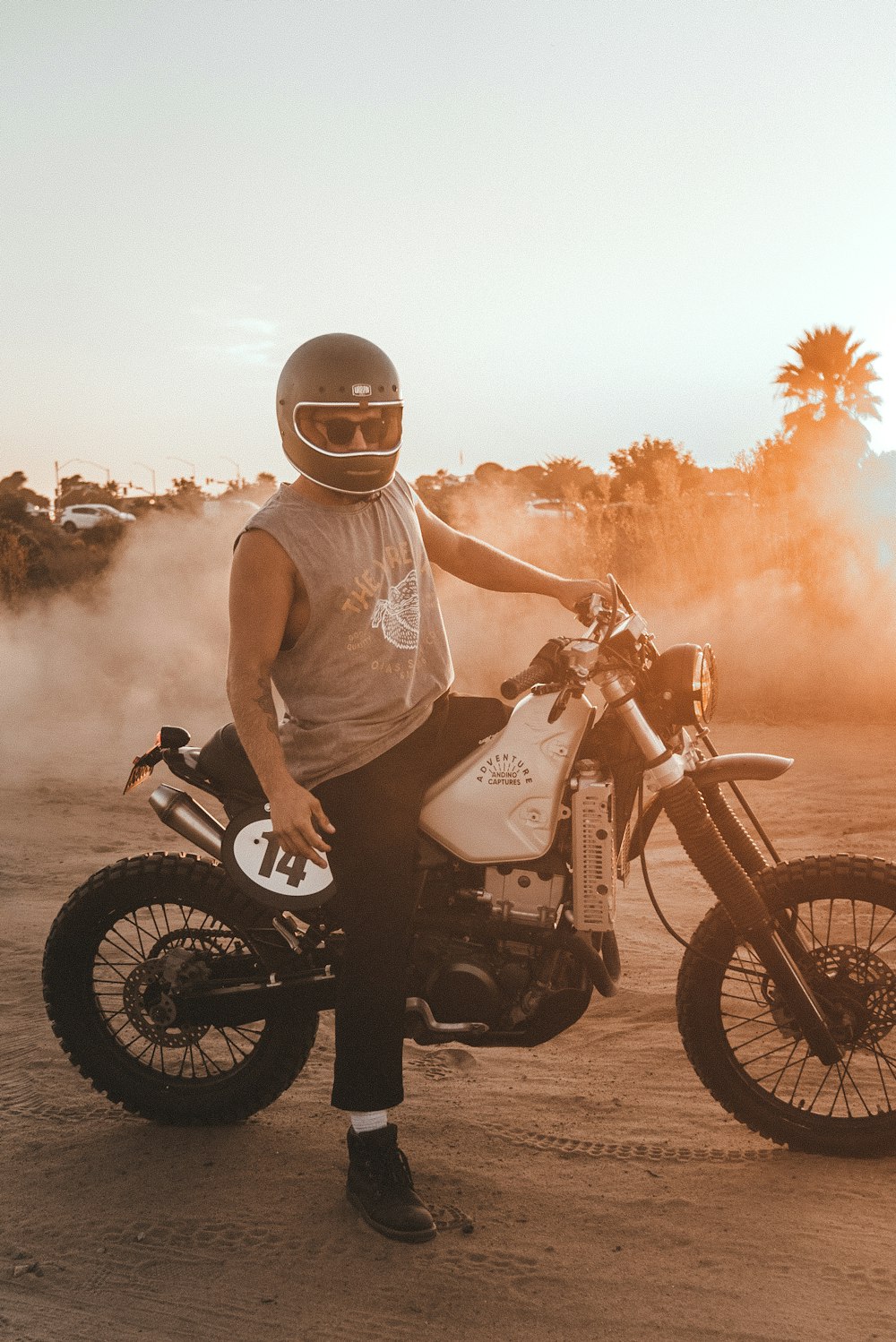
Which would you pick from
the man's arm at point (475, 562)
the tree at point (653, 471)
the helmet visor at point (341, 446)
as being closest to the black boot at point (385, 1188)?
the man's arm at point (475, 562)

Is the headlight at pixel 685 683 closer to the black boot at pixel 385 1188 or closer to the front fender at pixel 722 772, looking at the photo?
the front fender at pixel 722 772

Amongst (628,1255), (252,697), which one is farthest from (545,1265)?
(252,697)

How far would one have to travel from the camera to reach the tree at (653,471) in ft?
45.8

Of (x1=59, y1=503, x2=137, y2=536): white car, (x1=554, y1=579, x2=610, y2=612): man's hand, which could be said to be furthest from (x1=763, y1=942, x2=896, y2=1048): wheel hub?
(x1=59, y1=503, x2=137, y2=536): white car

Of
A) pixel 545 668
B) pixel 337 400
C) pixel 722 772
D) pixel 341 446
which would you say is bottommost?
pixel 722 772

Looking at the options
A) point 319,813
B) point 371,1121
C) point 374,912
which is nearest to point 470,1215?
point 371,1121

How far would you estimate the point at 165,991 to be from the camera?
3705 millimetres

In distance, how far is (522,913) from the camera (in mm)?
3365

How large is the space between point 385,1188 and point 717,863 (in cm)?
125

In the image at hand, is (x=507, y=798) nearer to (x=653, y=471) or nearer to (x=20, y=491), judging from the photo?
(x=653, y=471)

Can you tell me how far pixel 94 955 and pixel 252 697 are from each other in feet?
4.27

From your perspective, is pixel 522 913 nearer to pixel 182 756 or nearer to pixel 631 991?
pixel 182 756

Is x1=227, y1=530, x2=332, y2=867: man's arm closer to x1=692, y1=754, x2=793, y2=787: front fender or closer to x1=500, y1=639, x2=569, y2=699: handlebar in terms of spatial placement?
x1=500, y1=639, x2=569, y2=699: handlebar

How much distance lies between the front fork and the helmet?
88 centimetres
